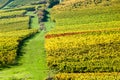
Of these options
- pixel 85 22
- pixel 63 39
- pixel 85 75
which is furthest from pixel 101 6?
pixel 85 75

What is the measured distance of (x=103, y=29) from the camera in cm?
6438

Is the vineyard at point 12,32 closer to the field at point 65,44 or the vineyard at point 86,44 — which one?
the field at point 65,44

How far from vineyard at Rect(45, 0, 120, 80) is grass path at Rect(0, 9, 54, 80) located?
1.54 metres

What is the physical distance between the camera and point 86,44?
Result: 57500 millimetres

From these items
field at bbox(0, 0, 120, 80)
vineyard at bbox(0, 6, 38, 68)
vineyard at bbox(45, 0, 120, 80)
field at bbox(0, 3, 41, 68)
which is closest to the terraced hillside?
vineyard at bbox(0, 6, 38, 68)

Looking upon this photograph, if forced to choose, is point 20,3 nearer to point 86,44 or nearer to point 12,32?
point 12,32

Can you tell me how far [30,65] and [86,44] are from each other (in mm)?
10622

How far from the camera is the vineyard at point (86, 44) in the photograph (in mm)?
Answer: 48312

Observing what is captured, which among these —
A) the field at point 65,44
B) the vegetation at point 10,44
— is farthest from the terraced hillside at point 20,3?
the vegetation at point 10,44

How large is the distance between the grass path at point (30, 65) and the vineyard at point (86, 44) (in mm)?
1542

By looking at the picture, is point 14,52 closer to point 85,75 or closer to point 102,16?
point 85,75

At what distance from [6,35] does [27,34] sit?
4.84 m

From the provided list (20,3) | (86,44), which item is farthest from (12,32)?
(20,3)

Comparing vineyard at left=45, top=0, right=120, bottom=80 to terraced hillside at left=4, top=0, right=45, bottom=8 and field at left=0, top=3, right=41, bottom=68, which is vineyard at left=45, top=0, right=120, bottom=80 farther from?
terraced hillside at left=4, top=0, right=45, bottom=8
